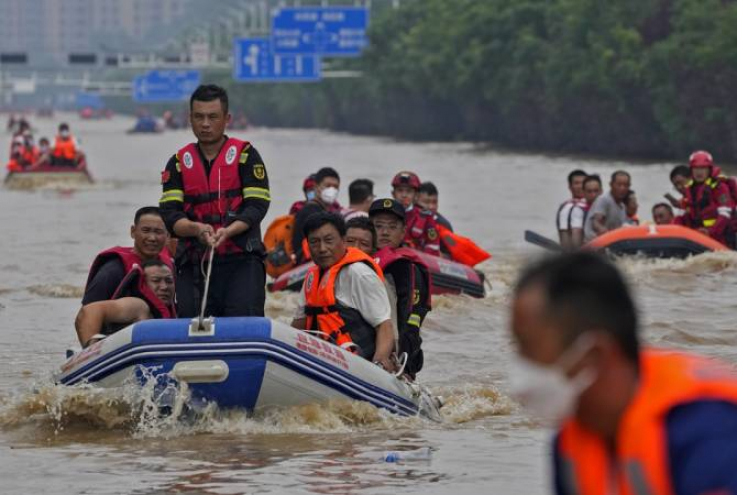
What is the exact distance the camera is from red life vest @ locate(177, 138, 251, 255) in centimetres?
838

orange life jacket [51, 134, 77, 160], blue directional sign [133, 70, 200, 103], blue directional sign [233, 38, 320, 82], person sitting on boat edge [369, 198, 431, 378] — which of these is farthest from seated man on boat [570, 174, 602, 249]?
blue directional sign [133, 70, 200, 103]

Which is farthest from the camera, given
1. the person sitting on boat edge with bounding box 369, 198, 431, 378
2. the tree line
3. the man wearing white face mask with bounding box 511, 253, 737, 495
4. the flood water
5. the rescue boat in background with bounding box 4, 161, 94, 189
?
the tree line

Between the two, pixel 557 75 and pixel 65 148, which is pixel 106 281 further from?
pixel 557 75

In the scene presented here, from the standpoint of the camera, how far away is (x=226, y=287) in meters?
8.62

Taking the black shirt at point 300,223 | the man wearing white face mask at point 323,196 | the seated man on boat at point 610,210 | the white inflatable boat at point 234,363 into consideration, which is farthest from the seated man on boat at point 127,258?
the seated man on boat at point 610,210

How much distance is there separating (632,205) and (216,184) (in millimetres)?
11194

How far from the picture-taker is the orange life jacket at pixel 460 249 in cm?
1625

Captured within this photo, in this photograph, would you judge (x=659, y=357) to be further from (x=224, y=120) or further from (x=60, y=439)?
(x=60, y=439)

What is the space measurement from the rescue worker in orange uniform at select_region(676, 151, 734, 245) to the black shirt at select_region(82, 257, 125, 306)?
32.8 feet

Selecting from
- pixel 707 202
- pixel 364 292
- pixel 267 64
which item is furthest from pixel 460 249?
pixel 267 64

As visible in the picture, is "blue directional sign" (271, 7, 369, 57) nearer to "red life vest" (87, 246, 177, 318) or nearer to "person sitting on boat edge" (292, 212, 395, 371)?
"red life vest" (87, 246, 177, 318)

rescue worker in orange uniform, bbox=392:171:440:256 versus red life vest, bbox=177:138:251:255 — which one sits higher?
red life vest, bbox=177:138:251:255

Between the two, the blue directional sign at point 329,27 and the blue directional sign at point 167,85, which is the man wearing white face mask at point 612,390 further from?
the blue directional sign at point 167,85

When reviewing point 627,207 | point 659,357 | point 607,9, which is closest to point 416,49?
point 607,9
